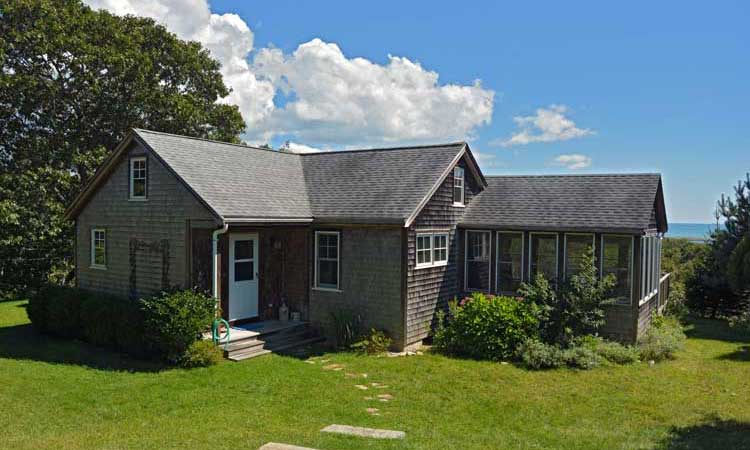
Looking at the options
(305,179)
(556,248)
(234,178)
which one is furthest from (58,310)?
(556,248)

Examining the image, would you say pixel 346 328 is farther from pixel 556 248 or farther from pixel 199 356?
pixel 556 248

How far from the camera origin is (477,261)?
650 inches

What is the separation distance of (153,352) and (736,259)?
38.9 feet

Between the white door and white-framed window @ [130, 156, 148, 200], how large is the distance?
8.98 feet

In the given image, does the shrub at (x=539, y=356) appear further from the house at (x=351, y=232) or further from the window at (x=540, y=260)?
the window at (x=540, y=260)

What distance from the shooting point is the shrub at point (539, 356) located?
12.4 metres

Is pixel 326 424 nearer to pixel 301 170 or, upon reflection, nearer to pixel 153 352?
pixel 153 352

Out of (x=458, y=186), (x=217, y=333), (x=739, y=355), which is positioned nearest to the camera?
(x=217, y=333)

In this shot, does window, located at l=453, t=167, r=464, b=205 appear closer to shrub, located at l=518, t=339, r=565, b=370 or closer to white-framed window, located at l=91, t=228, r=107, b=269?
shrub, located at l=518, t=339, r=565, b=370

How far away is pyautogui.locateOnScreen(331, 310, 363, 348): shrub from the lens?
14.1 metres

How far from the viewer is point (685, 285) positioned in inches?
890

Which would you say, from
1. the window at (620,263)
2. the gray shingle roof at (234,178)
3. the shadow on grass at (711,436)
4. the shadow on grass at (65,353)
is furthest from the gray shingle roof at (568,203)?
the shadow on grass at (65,353)

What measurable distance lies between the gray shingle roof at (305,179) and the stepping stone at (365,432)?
20.6ft

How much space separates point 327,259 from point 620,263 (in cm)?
823
